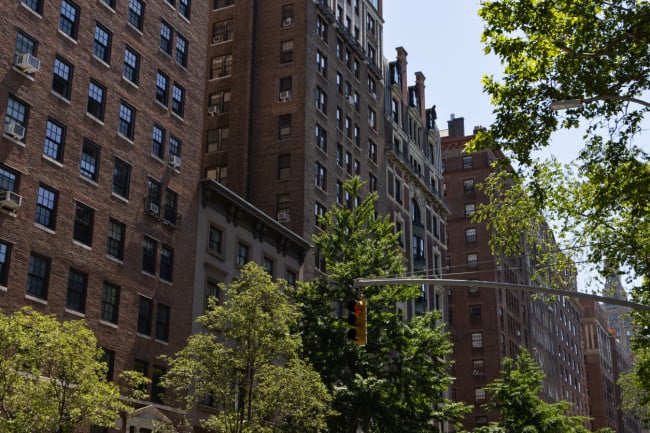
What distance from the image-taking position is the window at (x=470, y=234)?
111 metres

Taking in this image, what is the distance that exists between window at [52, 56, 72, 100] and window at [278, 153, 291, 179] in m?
24.2

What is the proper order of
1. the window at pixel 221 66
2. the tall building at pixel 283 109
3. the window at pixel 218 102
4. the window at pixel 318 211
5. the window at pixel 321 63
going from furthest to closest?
the window at pixel 321 63
the window at pixel 221 66
the window at pixel 218 102
the window at pixel 318 211
the tall building at pixel 283 109

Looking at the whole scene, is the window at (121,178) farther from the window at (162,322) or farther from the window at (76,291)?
the window at (162,322)

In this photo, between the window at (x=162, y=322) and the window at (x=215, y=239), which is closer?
the window at (x=162, y=322)

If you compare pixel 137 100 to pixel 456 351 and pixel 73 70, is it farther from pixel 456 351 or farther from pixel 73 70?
pixel 456 351

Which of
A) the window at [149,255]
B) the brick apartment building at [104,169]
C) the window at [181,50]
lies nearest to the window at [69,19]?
the brick apartment building at [104,169]

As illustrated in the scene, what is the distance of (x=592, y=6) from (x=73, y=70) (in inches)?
969

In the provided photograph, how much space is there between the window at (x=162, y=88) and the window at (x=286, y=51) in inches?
757

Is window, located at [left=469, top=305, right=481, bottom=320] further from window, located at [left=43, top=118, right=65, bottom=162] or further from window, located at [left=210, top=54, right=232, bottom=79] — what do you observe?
window, located at [left=43, top=118, right=65, bottom=162]

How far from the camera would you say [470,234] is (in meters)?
112

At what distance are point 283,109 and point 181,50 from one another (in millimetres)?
15277

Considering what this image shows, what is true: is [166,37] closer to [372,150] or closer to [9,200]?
[9,200]

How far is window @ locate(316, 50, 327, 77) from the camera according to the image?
6931cm

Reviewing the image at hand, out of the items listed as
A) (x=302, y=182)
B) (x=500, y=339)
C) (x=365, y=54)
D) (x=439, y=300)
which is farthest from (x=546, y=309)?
(x=302, y=182)
